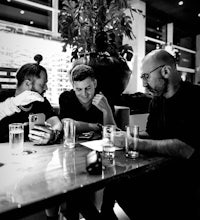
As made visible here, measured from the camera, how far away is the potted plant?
2.47 meters

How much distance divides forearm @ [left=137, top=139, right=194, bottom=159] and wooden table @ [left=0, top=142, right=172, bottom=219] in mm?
79

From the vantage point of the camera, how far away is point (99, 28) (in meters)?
2.55

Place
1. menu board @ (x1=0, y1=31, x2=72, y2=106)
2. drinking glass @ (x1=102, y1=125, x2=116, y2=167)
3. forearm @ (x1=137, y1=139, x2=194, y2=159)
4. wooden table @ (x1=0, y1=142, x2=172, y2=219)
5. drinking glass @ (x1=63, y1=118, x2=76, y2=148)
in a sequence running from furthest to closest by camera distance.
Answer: menu board @ (x1=0, y1=31, x2=72, y2=106) < drinking glass @ (x1=63, y1=118, x2=76, y2=148) < forearm @ (x1=137, y1=139, x2=194, y2=159) < drinking glass @ (x1=102, y1=125, x2=116, y2=167) < wooden table @ (x1=0, y1=142, x2=172, y2=219)

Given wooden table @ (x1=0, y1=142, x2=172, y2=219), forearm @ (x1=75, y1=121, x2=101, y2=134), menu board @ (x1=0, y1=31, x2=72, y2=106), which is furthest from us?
menu board @ (x1=0, y1=31, x2=72, y2=106)

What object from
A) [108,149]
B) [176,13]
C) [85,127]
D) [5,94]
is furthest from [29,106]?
[176,13]

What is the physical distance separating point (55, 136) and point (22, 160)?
427mm

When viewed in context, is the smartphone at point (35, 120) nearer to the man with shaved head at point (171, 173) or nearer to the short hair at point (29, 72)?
the short hair at point (29, 72)

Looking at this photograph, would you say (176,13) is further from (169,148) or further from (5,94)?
(169,148)

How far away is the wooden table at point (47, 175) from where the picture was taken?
29.4 inches

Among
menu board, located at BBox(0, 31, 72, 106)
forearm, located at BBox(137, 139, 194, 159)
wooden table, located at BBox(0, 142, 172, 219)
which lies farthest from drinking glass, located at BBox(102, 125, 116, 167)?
menu board, located at BBox(0, 31, 72, 106)

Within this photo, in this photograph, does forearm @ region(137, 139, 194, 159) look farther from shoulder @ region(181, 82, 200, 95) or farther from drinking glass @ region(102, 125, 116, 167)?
shoulder @ region(181, 82, 200, 95)

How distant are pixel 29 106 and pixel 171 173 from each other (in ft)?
4.06

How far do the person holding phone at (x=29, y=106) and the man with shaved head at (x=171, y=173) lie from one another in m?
0.56

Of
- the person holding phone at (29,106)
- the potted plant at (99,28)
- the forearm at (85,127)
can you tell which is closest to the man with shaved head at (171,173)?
the person holding phone at (29,106)
